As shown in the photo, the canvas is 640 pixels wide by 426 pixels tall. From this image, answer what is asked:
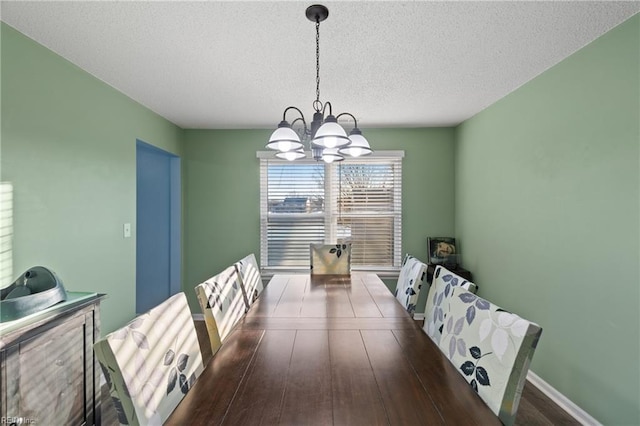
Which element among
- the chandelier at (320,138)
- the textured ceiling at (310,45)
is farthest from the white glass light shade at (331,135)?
the textured ceiling at (310,45)

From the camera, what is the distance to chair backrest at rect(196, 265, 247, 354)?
162cm

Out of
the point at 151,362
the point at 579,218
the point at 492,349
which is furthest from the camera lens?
the point at 579,218

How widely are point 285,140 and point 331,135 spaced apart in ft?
1.02

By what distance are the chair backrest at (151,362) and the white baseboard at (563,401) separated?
2.36 m

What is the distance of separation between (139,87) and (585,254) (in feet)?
11.4

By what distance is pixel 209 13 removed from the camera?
1606 millimetres

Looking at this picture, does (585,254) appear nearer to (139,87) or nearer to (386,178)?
(386,178)

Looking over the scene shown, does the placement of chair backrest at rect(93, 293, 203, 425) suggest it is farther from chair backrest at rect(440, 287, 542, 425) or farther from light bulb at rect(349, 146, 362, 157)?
light bulb at rect(349, 146, 362, 157)

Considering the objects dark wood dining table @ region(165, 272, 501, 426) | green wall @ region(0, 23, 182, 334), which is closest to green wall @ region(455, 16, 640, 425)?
dark wood dining table @ region(165, 272, 501, 426)

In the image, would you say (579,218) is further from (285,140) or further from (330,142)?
(285,140)

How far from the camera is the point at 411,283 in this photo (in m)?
2.21

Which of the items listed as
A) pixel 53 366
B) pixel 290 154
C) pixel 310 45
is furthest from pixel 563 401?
pixel 53 366

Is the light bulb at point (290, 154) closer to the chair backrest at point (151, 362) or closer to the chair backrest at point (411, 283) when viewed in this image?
the chair backrest at point (151, 362)

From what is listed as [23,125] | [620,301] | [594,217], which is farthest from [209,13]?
[620,301]
